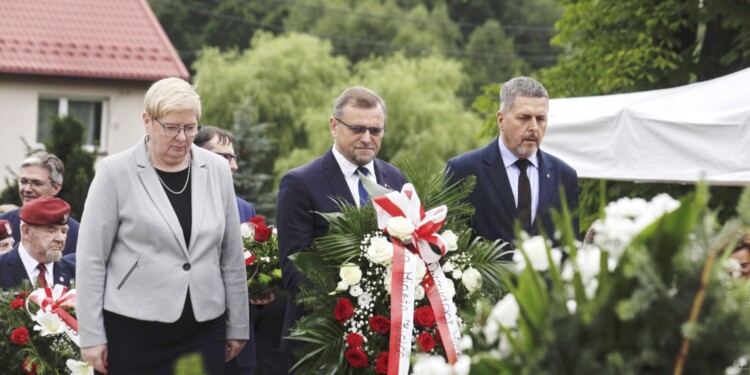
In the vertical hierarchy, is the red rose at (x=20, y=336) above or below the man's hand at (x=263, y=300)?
below

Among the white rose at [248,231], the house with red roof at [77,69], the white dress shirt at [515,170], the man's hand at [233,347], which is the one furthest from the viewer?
the house with red roof at [77,69]

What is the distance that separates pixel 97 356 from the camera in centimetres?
529

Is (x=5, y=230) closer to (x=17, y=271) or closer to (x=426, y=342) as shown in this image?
(x=17, y=271)

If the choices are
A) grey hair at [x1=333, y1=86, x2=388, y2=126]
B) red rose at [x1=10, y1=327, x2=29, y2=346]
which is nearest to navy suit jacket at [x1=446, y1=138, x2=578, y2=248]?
grey hair at [x1=333, y1=86, x2=388, y2=126]

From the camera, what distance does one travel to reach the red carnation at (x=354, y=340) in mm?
5148

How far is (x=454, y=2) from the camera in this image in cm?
7306

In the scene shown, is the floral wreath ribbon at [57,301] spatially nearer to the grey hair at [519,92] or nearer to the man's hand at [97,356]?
the man's hand at [97,356]

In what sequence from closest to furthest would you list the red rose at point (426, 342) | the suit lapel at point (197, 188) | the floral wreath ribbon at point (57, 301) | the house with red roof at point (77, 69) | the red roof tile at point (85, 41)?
the red rose at point (426, 342) → the suit lapel at point (197, 188) → the floral wreath ribbon at point (57, 301) → the house with red roof at point (77, 69) → the red roof tile at point (85, 41)

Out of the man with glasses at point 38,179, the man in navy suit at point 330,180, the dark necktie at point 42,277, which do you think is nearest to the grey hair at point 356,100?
the man in navy suit at point 330,180

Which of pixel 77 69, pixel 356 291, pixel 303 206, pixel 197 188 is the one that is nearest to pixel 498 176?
pixel 303 206

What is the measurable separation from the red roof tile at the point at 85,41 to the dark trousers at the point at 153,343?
85.1 feet

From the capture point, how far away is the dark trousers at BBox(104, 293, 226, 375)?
209 inches

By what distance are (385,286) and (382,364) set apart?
12.8 inches

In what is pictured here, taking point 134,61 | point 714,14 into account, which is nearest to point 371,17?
point 134,61
